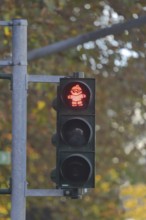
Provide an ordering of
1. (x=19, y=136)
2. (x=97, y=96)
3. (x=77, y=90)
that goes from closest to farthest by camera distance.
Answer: (x=77, y=90) < (x=19, y=136) < (x=97, y=96)

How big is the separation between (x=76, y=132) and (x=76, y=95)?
374 millimetres

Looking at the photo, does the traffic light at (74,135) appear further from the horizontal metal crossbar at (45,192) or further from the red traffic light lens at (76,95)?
the horizontal metal crossbar at (45,192)

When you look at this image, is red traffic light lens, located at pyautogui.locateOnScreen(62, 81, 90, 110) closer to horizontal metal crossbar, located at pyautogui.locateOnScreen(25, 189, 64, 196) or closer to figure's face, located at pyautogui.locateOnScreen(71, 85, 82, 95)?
figure's face, located at pyautogui.locateOnScreen(71, 85, 82, 95)

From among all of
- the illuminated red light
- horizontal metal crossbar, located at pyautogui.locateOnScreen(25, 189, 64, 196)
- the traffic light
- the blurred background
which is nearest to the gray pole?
horizontal metal crossbar, located at pyautogui.locateOnScreen(25, 189, 64, 196)

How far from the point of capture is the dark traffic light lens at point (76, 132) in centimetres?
1199

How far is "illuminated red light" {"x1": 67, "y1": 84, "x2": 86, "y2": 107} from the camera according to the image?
1209cm

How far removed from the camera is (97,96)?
84.4 ft

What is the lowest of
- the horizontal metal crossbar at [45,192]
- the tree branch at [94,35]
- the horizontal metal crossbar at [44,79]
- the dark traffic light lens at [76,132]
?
the horizontal metal crossbar at [45,192]

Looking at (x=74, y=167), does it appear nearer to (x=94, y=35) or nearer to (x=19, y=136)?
(x=19, y=136)

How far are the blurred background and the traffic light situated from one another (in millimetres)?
3951

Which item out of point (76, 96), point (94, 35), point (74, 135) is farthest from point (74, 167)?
point (94, 35)

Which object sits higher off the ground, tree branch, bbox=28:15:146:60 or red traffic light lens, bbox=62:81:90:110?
tree branch, bbox=28:15:146:60

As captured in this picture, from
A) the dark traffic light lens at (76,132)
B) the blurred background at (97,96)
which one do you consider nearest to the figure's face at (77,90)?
the dark traffic light lens at (76,132)

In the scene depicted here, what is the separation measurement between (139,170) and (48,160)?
245 inches
